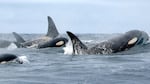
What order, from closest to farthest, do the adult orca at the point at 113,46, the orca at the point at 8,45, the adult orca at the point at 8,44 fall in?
the adult orca at the point at 113,46, the orca at the point at 8,45, the adult orca at the point at 8,44

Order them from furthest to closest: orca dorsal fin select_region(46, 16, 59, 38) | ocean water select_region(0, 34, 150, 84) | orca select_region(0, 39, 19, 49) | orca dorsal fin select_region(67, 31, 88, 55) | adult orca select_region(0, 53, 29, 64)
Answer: orca dorsal fin select_region(46, 16, 59, 38) < orca select_region(0, 39, 19, 49) < orca dorsal fin select_region(67, 31, 88, 55) < adult orca select_region(0, 53, 29, 64) < ocean water select_region(0, 34, 150, 84)

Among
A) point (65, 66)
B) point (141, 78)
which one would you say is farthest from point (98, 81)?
point (65, 66)

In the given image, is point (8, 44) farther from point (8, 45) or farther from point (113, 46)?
point (113, 46)

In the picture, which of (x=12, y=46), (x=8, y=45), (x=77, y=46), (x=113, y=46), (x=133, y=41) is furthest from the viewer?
(x=8, y=45)

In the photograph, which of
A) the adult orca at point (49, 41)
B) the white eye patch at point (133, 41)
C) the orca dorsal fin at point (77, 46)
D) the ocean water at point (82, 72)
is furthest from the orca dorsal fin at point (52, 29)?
the ocean water at point (82, 72)

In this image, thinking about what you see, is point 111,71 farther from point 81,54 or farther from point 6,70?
point 81,54

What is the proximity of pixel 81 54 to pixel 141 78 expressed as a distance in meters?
9.05

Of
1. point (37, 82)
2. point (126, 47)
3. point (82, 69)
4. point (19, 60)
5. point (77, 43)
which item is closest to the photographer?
point (37, 82)

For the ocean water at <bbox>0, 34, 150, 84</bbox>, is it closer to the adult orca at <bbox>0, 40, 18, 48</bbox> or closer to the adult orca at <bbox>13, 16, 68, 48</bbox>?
the adult orca at <bbox>13, 16, 68, 48</bbox>

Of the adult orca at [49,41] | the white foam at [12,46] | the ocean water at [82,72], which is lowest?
the ocean water at [82,72]

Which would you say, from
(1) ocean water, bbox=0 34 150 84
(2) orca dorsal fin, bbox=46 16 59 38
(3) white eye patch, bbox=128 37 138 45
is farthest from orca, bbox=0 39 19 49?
(1) ocean water, bbox=0 34 150 84

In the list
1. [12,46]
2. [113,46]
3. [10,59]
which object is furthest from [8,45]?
[10,59]

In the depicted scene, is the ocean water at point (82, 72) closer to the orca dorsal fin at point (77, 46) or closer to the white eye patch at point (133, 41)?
the orca dorsal fin at point (77, 46)

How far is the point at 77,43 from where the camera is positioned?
22031 mm
